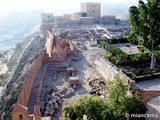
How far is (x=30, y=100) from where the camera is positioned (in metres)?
26.3

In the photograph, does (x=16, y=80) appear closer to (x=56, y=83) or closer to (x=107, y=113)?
(x=56, y=83)

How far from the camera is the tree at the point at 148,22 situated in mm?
29328

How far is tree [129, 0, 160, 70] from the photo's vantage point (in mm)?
29328

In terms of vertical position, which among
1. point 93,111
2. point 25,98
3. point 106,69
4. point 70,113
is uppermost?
point 93,111

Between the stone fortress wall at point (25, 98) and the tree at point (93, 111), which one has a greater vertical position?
the tree at point (93, 111)

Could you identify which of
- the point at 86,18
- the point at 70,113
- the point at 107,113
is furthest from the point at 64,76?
the point at 86,18

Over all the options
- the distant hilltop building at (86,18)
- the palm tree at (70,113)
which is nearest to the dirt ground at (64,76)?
the palm tree at (70,113)

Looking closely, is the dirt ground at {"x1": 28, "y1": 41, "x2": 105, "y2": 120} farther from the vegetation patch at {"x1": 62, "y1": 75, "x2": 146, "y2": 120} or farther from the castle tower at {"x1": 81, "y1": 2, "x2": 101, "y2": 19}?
the castle tower at {"x1": 81, "y1": 2, "x2": 101, "y2": 19}

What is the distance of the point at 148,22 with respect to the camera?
30.0 meters

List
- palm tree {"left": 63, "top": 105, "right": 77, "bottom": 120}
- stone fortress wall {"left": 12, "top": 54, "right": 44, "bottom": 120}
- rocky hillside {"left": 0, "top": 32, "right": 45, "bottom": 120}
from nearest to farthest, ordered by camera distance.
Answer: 1. palm tree {"left": 63, "top": 105, "right": 77, "bottom": 120}
2. stone fortress wall {"left": 12, "top": 54, "right": 44, "bottom": 120}
3. rocky hillside {"left": 0, "top": 32, "right": 45, "bottom": 120}

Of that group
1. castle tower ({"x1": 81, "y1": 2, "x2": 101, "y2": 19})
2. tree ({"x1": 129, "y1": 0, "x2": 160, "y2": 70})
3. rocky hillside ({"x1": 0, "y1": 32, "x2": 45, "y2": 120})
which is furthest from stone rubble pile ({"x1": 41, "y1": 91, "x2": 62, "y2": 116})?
castle tower ({"x1": 81, "y1": 2, "x2": 101, "y2": 19})

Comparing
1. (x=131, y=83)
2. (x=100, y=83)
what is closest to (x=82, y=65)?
(x=100, y=83)

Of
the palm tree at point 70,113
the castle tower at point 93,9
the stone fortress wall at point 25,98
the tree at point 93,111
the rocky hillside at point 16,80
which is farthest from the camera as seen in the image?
the castle tower at point 93,9

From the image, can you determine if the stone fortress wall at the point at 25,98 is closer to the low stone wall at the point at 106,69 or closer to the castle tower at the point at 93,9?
the low stone wall at the point at 106,69
